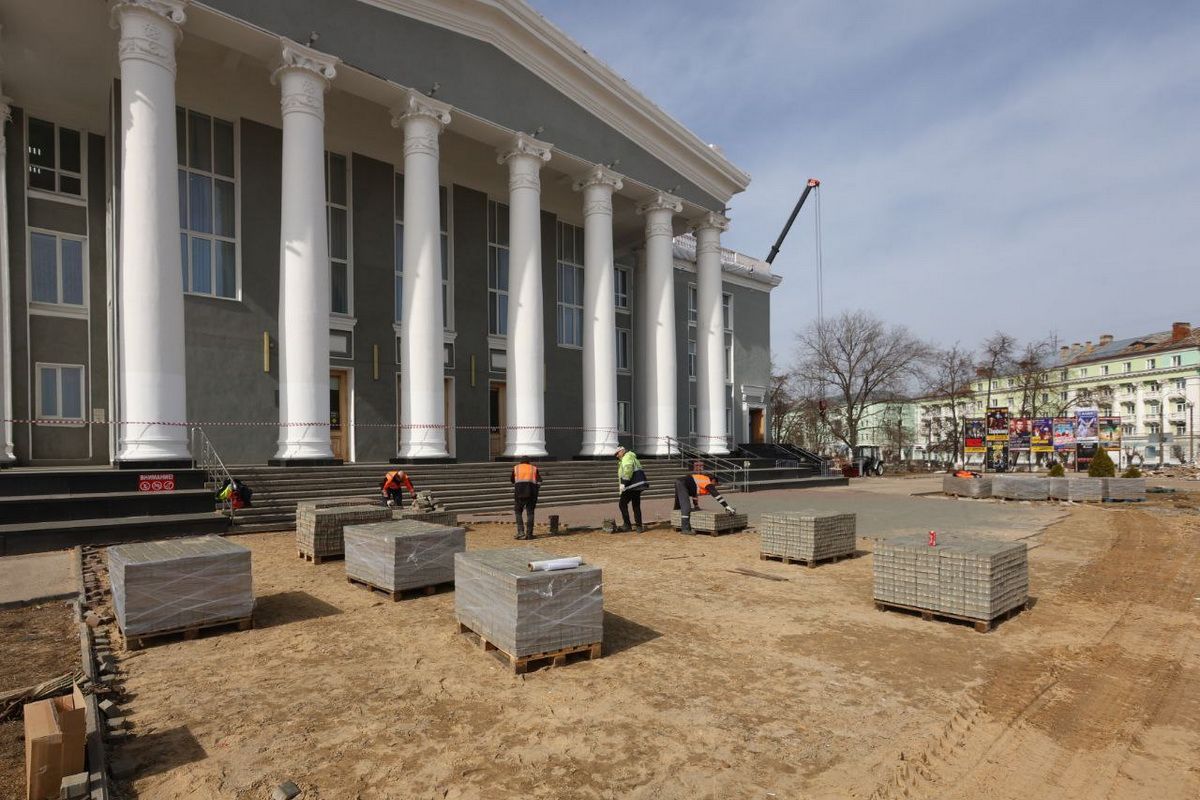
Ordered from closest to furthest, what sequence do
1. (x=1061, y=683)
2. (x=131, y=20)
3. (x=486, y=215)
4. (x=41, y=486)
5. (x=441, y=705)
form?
(x=441, y=705) < (x=1061, y=683) < (x=41, y=486) < (x=131, y=20) < (x=486, y=215)

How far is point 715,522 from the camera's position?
13.0 metres

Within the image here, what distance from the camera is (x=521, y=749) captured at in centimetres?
400

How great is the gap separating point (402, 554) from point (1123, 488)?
2451cm

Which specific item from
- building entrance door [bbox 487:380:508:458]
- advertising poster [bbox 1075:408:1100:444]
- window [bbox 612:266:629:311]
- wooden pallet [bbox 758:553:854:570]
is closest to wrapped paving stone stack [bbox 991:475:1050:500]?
wooden pallet [bbox 758:553:854:570]

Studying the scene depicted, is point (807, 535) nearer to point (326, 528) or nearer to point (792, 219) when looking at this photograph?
point (326, 528)

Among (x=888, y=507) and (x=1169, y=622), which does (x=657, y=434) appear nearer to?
(x=888, y=507)

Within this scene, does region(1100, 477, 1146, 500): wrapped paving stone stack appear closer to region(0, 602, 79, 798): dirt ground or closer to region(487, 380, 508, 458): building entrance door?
region(487, 380, 508, 458): building entrance door

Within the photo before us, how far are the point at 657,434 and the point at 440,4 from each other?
16.5m

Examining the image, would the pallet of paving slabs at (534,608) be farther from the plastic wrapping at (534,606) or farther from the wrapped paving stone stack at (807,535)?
the wrapped paving stone stack at (807,535)

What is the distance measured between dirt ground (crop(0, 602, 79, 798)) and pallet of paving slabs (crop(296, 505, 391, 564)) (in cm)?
299

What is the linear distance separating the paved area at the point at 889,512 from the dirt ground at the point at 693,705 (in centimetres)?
563

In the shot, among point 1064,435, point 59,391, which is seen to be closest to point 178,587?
point 59,391

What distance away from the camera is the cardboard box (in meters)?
3.26

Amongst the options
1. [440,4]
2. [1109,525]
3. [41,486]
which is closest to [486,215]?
[440,4]
